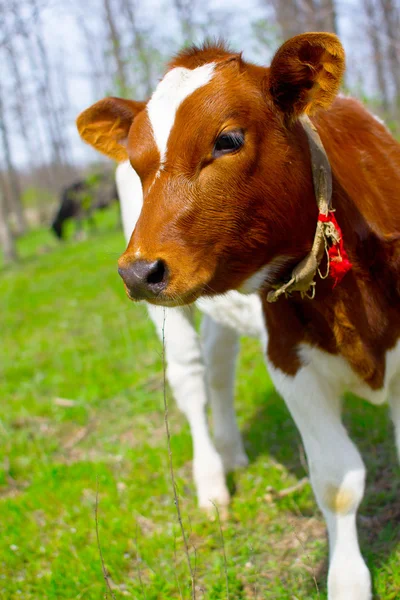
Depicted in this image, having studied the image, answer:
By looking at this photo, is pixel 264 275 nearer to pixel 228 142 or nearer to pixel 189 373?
pixel 228 142

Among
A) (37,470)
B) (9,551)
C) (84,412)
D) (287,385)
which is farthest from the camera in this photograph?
(84,412)

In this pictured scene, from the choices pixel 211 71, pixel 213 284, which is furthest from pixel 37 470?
pixel 211 71

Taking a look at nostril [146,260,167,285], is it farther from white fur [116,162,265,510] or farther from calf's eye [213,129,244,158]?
white fur [116,162,265,510]

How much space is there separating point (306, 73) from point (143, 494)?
8.55ft

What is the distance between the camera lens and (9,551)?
3465 mm

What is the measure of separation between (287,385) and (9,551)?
6.14 ft

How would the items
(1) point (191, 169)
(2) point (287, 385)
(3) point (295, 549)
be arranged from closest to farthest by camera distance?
1. (1) point (191, 169)
2. (2) point (287, 385)
3. (3) point (295, 549)

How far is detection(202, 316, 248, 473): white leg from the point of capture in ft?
13.6

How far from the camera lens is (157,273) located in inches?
79.2

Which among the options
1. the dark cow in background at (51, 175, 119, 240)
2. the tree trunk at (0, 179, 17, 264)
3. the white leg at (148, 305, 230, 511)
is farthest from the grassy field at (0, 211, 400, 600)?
the dark cow in background at (51, 175, 119, 240)

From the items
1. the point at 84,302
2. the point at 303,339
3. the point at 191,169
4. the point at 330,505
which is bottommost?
the point at 84,302

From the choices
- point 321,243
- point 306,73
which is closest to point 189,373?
point 321,243

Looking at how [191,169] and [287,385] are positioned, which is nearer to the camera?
[191,169]

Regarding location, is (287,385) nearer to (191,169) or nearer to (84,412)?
(191,169)
